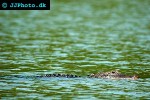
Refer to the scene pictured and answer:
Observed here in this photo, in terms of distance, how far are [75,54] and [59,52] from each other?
1308 millimetres

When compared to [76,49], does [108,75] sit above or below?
below

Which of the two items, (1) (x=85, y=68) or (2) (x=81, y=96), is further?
(1) (x=85, y=68)

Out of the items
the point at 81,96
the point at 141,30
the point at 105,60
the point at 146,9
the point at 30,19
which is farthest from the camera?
the point at 146,9

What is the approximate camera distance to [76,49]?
45.1 m

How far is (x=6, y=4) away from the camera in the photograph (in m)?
33.5

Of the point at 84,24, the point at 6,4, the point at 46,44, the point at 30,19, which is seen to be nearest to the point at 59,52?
the point at 46,44

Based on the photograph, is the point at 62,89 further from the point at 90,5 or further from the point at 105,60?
the point at 90,5

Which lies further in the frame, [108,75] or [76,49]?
[76,49]

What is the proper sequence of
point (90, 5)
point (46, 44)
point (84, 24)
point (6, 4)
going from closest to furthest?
point (6, 4)
point (46, 44)
point (84, 24)
point (90, 5)

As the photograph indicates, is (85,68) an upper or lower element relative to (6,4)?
lower

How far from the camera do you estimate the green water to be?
2983 centimetres

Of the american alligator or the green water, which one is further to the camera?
the american alligator

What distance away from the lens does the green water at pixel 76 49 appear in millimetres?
29828

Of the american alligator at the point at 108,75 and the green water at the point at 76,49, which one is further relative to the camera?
the american alligator at the point at 108,75
